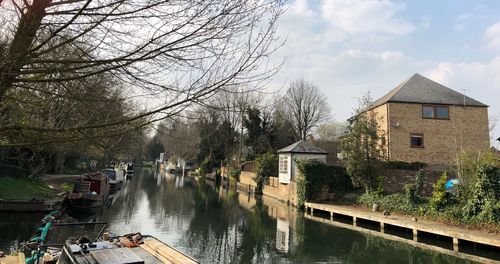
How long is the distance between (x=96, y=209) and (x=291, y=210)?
1269 cm

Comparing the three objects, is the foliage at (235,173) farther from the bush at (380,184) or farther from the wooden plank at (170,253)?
the wooden plank at (170,253)

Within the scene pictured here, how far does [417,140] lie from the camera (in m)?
31.0

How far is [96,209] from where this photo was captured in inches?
925

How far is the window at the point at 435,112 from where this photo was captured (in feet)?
102

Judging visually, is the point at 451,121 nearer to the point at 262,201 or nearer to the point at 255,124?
the point at 262,201

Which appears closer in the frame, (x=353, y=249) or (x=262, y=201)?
(x=353, y=249)

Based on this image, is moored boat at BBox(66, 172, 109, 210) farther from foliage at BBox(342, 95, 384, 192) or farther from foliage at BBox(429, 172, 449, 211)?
foliage at BBox(429, 172, 449, 211)

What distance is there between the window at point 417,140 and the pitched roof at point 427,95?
107 inches

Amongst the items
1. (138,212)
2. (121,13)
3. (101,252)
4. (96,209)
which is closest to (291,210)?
(138,212)

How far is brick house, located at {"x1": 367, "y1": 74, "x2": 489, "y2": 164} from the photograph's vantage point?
3084 cm

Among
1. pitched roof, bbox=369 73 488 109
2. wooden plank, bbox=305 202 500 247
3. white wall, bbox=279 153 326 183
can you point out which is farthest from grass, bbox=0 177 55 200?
pitched roof, bbox=369 73 488 109

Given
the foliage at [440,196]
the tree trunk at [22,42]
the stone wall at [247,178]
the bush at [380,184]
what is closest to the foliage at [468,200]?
the foliage at [440,196]

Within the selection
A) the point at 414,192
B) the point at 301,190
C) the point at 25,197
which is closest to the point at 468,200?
the point at 414,192

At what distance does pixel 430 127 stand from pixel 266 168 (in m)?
15.1
